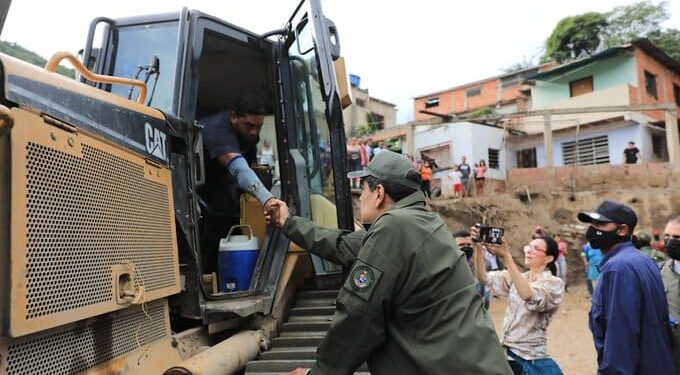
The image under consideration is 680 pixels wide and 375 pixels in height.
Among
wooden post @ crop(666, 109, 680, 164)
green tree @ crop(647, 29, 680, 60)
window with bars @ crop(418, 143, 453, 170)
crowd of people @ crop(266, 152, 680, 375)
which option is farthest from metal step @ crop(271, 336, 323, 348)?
green tree @ crop(647, 29, 680, 60)

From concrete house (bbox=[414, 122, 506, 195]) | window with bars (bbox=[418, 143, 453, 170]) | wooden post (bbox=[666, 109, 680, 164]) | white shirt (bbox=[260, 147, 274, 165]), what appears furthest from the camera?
window with bars (bbox=[418, 143, 453, 170])

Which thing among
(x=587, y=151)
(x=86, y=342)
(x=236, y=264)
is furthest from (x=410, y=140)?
(x=86, y=342)

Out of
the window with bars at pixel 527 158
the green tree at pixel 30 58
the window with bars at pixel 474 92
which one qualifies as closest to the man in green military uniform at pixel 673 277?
the green tree at pixel 30 58

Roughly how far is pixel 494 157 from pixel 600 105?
4483 millimetres

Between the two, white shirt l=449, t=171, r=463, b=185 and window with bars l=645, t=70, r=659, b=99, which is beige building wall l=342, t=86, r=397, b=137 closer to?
white shirt l=449, t=171, r=463, b=185

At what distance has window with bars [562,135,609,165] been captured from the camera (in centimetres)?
2112

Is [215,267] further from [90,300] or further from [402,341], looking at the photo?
[402,341]

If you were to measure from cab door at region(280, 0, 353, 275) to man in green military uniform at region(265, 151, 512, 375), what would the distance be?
115 cm

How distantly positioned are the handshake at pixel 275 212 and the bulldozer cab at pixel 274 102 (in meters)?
0.13

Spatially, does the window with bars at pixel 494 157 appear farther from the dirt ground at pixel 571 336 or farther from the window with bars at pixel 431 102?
the dirt ground at pixel 571 336

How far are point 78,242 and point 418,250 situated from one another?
117 centimetres

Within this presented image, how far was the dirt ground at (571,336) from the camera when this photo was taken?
6922 millimetres

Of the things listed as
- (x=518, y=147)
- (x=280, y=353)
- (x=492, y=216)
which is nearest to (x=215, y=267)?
(x=280, y=353)

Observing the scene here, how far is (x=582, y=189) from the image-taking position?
16.4m
